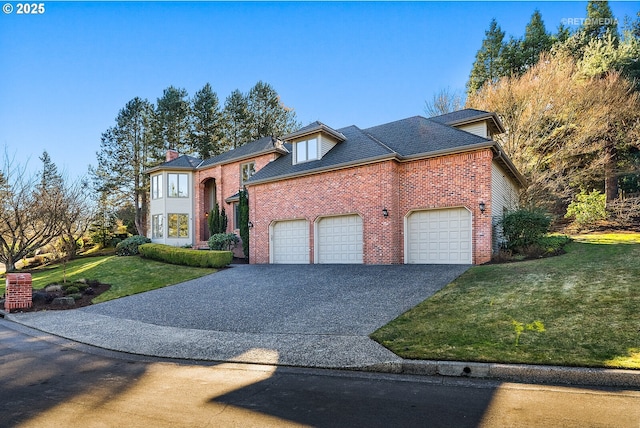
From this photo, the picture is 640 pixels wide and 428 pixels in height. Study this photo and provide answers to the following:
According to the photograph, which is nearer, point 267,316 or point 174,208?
point 267,316

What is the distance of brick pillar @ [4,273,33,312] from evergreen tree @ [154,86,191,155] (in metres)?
27.6

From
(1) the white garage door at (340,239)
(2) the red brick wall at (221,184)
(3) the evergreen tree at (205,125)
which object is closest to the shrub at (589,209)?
(1) the white garage door at (340,239)

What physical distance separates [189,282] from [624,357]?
42.5 ft

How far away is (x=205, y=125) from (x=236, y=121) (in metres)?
3.24

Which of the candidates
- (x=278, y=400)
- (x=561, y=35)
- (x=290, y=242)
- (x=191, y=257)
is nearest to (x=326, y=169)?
(x=290, y=242)

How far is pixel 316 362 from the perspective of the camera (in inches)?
211

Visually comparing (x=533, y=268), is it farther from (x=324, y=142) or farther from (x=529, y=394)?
(x=324, y=142)

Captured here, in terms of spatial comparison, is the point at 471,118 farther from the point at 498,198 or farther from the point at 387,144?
the point at 498,198

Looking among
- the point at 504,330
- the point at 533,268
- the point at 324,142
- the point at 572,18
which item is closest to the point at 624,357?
the point at 504,330

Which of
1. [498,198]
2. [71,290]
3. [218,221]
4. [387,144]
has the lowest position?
[71,290]

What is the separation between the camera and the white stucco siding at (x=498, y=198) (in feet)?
42.9

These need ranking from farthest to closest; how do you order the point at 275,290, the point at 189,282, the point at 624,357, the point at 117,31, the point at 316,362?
the point at 117,31
the point at 189,282
the point at 275,290
the point at 316,362
the point at 624,357

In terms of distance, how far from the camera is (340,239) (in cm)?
1531

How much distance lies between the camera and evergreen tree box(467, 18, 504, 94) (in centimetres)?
3025
